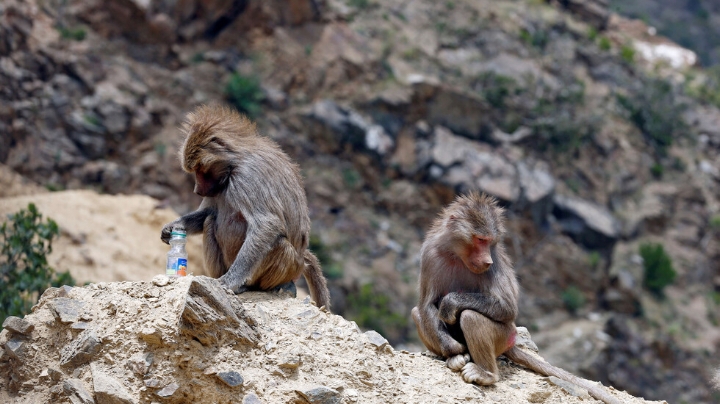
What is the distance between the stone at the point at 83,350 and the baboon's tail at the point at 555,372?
157 inches

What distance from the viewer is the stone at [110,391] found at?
555 cm

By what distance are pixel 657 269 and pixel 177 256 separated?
27580 mm

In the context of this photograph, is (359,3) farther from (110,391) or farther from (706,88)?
(110,391)

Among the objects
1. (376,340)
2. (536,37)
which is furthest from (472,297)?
(536,37)

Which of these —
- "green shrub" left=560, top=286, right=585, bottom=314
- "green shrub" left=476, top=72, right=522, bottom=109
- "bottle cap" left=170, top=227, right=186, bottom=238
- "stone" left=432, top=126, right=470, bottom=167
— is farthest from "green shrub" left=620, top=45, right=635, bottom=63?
"bottle cap" left=170, top=227, right=186, bottom=238

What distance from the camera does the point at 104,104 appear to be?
938 inches

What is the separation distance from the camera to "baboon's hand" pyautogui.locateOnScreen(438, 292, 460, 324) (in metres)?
6.86

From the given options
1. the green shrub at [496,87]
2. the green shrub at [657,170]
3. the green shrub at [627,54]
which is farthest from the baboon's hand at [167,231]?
the green shrub at [627,54]

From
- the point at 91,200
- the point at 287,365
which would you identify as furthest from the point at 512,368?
the point at 91,200

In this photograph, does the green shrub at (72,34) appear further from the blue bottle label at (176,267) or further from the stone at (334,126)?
the blue bottle label at (176,267)

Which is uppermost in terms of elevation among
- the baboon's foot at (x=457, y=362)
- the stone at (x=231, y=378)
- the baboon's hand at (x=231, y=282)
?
the stone at (x=231, y=378)

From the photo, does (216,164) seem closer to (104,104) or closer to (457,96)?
(104,104)

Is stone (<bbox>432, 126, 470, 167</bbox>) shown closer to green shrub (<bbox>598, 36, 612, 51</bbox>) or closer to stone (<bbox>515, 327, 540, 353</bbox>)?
green shrub (<bbox>598, 36, 612, 51</bbox>)

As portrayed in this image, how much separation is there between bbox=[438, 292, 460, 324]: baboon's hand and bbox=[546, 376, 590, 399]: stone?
43.3 inches
